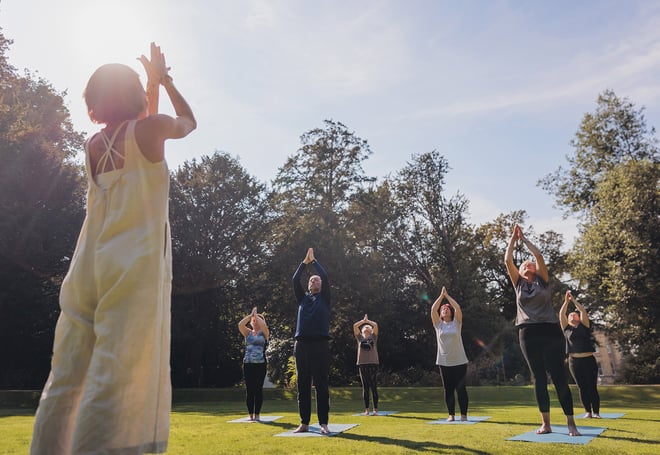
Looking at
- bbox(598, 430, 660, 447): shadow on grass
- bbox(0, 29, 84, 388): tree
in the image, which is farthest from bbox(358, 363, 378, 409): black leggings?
bbox(0, 29, 84, 388): tree

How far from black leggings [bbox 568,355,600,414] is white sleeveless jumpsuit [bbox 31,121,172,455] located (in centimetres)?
881

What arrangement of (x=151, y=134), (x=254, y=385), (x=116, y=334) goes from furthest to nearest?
(x=254, y=385) → (x=151, y=134) → (x=116, y=334)

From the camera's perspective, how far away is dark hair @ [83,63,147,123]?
278 cm

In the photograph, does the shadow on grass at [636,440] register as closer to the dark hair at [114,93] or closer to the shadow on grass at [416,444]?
the shadow on grass at [416,444]

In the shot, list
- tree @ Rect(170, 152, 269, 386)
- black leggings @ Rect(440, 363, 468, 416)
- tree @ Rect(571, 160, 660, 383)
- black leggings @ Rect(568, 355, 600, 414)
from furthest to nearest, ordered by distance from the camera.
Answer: tree @ Rect(170, 152, 269, 386), tree @ Rect(571, 160, 660, 383), black leggings @ Rect(568, 355, 600, 414), black leggings @ Rect(440, 363, 468, 416)

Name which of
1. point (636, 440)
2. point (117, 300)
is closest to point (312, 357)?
point (636, 440)

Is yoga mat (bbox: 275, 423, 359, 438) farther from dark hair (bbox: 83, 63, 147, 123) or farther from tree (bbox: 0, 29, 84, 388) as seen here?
tree (bbox: 0, 29, 84, 388)

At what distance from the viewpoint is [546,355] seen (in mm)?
6445

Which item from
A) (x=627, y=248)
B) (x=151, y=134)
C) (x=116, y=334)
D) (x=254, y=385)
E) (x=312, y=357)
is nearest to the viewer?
(x=116, y=334)

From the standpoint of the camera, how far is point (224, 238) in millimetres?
30609

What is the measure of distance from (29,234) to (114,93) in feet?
73.0

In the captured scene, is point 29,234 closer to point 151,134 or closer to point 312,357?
point 312,357

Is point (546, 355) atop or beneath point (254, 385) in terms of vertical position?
atop

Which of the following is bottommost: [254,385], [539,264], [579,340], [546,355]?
[254,385]
